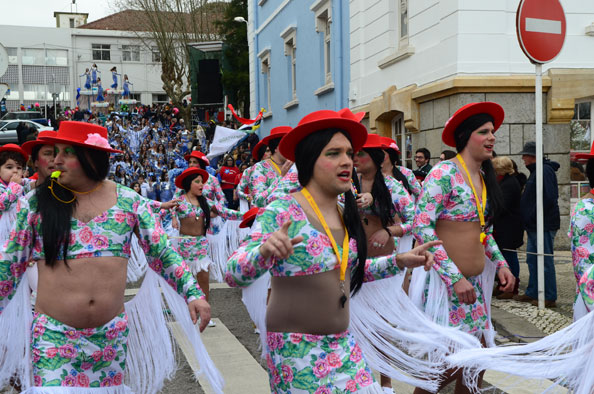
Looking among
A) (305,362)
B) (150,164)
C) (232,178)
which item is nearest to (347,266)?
(305,362)

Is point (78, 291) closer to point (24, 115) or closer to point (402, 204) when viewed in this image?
point (402, 204)

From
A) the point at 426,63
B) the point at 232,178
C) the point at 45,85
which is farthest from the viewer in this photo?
the point at 45,85

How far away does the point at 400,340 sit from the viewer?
3.39m

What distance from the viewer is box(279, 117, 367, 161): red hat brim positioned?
3004 millimetres

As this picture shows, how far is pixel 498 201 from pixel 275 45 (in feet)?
70.8

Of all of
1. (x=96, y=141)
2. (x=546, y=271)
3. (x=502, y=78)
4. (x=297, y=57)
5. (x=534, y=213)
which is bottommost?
(x=546, y=271)

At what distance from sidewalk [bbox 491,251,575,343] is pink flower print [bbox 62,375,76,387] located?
4.25 m

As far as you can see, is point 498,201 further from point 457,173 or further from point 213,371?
point 213,371

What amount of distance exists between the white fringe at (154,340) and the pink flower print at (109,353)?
260 mm

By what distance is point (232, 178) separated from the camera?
1639cm

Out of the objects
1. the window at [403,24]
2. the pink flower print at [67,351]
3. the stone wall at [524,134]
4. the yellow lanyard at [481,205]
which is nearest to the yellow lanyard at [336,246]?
the pink flower print at [67,351]

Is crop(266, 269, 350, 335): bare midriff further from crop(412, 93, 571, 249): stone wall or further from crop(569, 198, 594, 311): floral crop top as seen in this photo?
crop(412, 93, 571, 249): stone wall

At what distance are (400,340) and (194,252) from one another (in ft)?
15.0

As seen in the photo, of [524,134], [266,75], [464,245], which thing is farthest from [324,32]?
[464,245]
